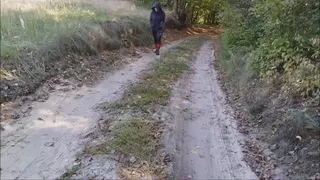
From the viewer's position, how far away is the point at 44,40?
314 inches

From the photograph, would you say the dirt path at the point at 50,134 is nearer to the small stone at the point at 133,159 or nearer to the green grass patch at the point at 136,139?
the green grass patch at the point at 136,139

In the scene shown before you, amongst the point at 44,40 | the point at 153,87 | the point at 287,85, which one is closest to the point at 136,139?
the point at 153,87

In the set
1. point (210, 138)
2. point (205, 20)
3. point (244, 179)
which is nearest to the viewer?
point (244, 179)

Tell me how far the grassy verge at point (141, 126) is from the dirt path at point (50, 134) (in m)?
0.37

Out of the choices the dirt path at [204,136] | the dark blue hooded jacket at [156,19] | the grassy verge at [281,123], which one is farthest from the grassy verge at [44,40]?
the grassy verge at [281,123]

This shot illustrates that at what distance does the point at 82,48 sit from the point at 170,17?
1685 cm

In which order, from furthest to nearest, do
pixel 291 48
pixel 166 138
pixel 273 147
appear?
pixel 291 48 → pixel 166 138 → pixel 273 147

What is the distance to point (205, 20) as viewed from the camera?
161 ft

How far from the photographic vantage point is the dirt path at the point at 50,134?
172 inches

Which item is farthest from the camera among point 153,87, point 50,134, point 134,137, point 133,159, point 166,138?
point 153,87

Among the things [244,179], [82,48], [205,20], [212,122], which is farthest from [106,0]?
[205,20]

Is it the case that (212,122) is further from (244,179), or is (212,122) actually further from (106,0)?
(106,0)

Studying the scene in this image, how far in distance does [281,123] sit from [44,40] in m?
5.38

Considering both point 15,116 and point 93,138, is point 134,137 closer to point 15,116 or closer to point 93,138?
point 93,138
